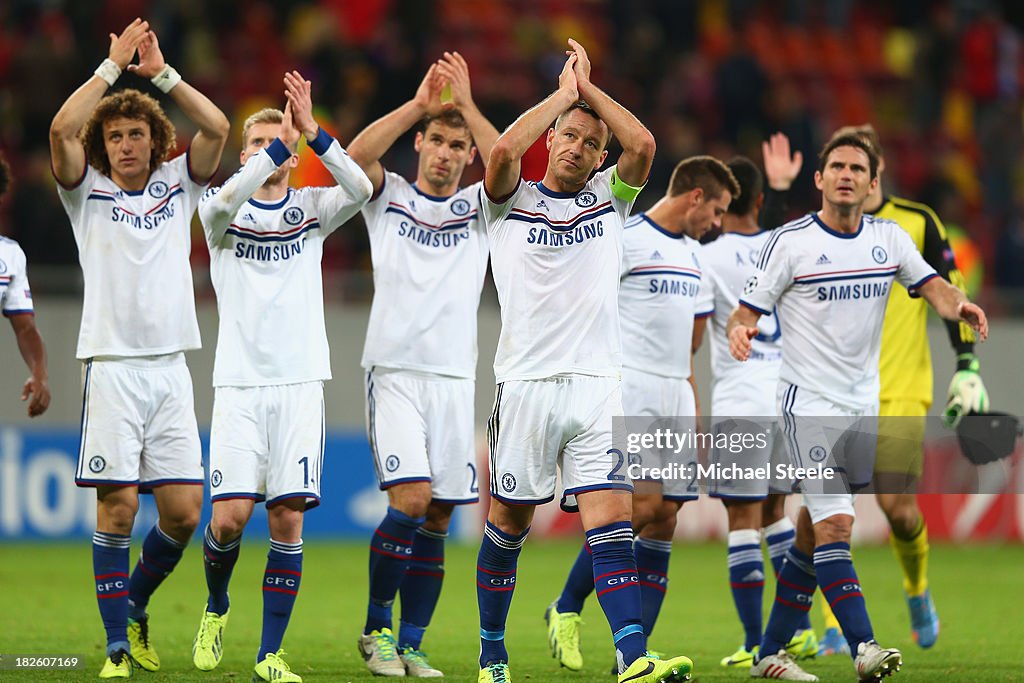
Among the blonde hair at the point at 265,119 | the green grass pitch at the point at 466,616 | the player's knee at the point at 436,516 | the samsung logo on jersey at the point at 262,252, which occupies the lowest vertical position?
the green grass pitch at the point at 466,616

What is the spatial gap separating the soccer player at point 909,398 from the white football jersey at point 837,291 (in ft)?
2.59

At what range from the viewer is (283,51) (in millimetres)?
18828

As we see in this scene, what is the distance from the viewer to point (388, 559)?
819cm

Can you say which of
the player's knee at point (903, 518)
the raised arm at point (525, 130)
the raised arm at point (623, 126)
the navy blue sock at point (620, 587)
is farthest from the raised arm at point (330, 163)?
the player's knee at point (903, 518)

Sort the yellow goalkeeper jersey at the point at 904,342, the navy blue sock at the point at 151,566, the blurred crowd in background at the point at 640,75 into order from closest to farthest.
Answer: the navy blue sock at the point at 151,566
the yellow goalkeeper jersey at the point at 904,342
the blurred crowd in background at the point at 640,75

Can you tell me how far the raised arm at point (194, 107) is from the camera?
308 inches

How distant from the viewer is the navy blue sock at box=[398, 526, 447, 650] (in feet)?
27.3

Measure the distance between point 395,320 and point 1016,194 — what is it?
14.3 metres

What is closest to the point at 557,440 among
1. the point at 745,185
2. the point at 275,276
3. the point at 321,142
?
the point at 275,276

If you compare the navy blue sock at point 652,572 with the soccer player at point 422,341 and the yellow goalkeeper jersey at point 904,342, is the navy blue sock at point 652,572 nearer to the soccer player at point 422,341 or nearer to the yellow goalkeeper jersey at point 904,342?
the soccer player at point 422,341

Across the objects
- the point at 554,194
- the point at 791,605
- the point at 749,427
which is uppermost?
the point at 554,194

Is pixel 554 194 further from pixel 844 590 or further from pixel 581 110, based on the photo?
pixel 844 590

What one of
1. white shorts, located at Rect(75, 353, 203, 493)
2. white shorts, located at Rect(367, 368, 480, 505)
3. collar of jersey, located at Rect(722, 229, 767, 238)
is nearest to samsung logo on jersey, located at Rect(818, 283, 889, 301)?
collar of jersey, located at Rect(722, 229, 767, 238)

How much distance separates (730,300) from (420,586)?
2819 millimetres
